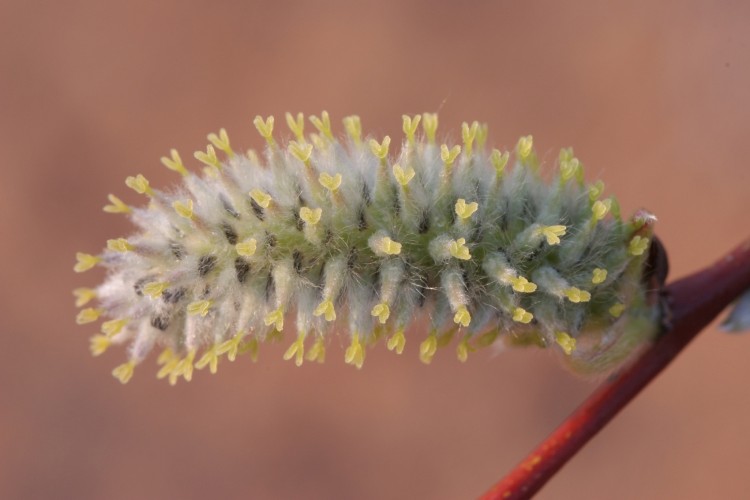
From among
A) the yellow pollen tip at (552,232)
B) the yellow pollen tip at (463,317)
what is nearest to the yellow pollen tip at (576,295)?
the yellow pollen tip at (552,232)

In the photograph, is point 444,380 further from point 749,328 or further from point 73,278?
point 749,328

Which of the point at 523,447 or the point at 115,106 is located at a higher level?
the point at 115,106

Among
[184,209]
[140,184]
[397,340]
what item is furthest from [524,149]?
Result: [140,184]

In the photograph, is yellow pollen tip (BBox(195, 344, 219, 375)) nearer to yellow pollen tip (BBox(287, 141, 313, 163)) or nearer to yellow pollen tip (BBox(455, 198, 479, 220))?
yellow pollen tip (BBox(287, 141, 313, 163))

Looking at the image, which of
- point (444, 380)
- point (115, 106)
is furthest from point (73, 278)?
point (444, 380)

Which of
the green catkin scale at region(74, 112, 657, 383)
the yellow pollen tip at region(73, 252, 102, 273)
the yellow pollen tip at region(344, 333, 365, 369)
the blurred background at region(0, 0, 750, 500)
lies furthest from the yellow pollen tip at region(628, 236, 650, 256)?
the blurred background at region(0, 0, 750, 500)
